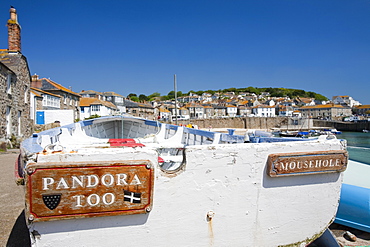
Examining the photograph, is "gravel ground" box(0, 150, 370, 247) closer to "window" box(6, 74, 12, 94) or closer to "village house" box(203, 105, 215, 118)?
"window" box(6, 74, 12, 94)

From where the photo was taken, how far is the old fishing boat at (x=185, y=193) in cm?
210

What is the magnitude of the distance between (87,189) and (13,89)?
1682cm

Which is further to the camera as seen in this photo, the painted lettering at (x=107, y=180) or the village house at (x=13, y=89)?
the village house at (x=13, y=89)

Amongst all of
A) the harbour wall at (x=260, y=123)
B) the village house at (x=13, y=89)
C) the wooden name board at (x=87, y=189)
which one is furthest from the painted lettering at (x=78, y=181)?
the harbour wall at (x=260, y=123)

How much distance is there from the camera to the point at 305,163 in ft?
9.00

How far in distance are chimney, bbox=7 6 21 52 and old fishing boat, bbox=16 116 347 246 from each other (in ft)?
57.0

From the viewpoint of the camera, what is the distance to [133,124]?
11.9 meters

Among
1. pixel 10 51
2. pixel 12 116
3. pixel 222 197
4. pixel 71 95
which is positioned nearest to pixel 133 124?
pixel 12 116

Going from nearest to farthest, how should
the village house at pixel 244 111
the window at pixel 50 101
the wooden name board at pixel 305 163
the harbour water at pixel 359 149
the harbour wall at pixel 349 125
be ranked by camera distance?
1. the wooden name board at pixel 305 163
2. the harbour water at pixel 359 149
3. the window at pixel 50 101
4. the harbour wall at pixel 349 125
5. the village house at pixel 244 111

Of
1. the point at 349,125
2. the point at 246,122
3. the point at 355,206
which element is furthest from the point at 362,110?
the point at 355,206

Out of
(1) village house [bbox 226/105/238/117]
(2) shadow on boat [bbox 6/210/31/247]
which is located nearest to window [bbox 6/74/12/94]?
(2) shadow on boat [bbox 6/210/31/247]

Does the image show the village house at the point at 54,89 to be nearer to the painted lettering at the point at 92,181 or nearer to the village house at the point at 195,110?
the painted lettering at the point at 92,181

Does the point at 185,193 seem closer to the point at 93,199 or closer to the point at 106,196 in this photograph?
the point at 106,196

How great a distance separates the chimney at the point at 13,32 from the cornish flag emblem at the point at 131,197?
18.5 metres
